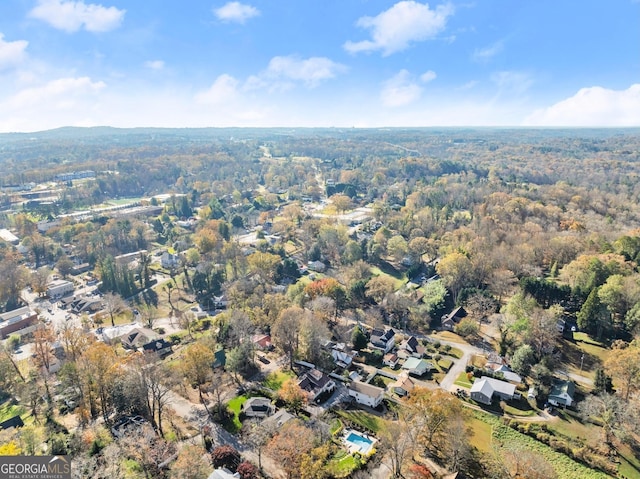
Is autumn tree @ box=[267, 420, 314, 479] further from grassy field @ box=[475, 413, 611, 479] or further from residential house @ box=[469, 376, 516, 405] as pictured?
residential house @ box=[469, 376, 516, 405]

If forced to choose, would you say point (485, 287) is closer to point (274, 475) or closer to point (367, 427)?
point (367, 427)

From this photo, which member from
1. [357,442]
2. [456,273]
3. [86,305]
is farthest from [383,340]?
[86,305]

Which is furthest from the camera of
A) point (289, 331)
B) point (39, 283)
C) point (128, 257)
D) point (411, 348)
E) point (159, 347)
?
point (128, 257)

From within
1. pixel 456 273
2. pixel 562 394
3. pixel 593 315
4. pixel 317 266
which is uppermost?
pixel 456 273

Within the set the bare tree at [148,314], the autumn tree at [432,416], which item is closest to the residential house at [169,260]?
the bare tree at [148,314]

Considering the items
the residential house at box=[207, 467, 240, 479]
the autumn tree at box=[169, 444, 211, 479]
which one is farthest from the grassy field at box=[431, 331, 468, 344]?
the autumn tree at box=[169, 444, 211, 479]

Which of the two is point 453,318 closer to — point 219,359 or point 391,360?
point 391,360

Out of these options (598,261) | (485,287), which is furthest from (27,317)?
(598,261)
